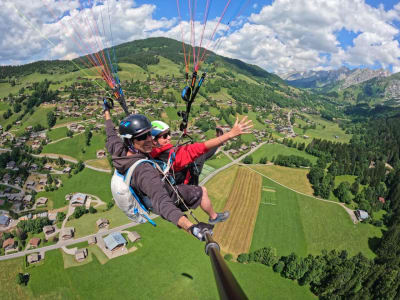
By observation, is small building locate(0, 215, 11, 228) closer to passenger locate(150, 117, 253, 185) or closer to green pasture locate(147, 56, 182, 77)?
passenger locate(150, 117, 253, 185)

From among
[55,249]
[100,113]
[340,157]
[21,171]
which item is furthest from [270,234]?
[100,113]

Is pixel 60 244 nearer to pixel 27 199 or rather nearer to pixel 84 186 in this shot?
pixel 84 186

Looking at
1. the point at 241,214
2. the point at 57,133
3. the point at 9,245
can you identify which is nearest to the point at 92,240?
the point at 9,245

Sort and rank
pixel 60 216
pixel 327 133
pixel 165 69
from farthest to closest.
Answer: pixel 165 69 < pixel 327 133 < pixel 60 216

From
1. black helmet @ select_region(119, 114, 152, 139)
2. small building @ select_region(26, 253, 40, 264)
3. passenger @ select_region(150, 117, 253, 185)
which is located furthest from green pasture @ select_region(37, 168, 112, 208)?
black helmet @ select_region(119, 114, 152, 139)

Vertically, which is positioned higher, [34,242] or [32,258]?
[32,258]

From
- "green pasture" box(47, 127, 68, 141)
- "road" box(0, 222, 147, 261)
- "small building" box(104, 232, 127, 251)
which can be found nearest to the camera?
"small building" box(104, 232, 127, 251)

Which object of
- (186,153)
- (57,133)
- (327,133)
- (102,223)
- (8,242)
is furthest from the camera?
(327,133)
